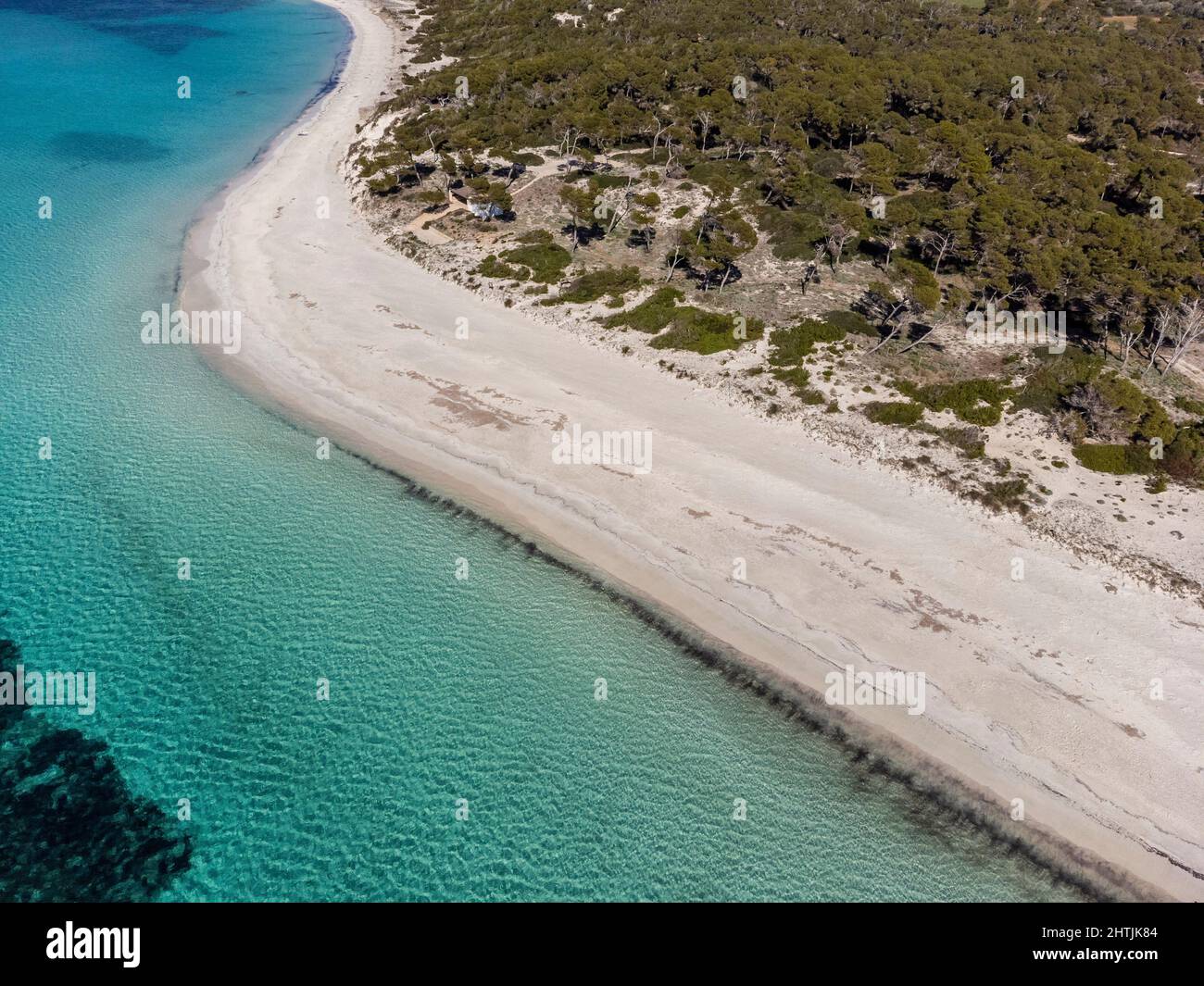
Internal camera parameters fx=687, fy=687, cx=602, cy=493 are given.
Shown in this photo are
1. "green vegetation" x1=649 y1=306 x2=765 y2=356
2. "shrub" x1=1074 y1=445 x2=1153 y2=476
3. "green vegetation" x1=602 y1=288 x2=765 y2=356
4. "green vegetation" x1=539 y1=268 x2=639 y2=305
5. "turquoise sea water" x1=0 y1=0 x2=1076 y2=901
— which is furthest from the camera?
"green vegetation" x1=539 y1=268 x2=639 y2=305

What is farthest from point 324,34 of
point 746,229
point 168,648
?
point 168,648

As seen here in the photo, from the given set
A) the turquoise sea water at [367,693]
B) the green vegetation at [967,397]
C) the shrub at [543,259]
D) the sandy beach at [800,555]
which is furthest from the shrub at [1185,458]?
the shrub at [543,259]

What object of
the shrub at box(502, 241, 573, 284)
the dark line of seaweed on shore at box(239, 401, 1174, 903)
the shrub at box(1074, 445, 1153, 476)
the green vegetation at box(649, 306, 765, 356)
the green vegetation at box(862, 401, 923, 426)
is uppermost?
the shrub at box(502, 241, 573, 284)

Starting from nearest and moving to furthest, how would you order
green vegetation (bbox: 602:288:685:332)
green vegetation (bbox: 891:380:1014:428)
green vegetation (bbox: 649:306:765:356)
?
green vegetation (bbox: 891:380:1014:428) < green vegetation (bbox: 649:306:765:356) < green vegetation (bbox: 602:288:685:332)

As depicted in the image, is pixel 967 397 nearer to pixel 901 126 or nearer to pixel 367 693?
pixel 367 693

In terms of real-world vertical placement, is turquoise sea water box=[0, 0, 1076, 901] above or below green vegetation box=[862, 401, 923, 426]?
below

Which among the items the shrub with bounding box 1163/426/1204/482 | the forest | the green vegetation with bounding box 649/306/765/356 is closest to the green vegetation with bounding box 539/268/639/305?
the forest

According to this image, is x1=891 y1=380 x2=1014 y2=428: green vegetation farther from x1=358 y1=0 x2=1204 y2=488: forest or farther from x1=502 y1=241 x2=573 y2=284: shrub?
x1=502 y1=241 x2=573 y2=284: shrub

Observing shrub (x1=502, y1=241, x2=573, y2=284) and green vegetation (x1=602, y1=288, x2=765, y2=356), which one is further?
shrub (x1=502, y1=241, x2=573, y2=284)
